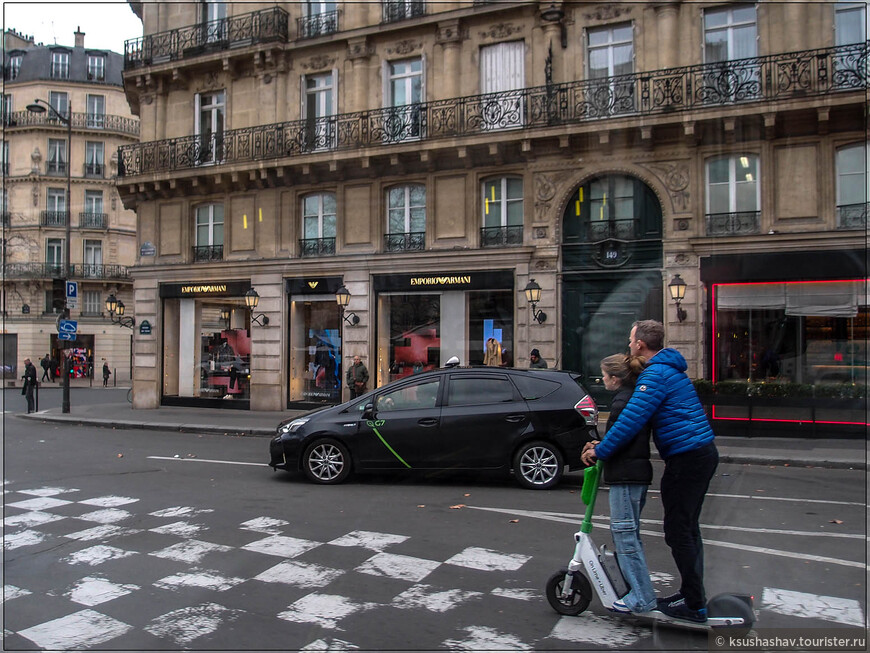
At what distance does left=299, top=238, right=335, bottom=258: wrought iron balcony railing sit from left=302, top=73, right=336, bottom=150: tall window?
8.75 feet

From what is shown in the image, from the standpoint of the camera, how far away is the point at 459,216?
1923cm

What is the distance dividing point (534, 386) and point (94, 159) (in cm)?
4802

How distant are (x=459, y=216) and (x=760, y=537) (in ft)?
44.3

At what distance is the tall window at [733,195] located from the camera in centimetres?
1653

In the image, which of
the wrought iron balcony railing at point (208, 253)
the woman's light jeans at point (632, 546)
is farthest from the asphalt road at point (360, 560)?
the wrought iron balcony railing at point (208, 253)

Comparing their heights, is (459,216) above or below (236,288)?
above

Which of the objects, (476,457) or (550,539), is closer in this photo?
(550,539)

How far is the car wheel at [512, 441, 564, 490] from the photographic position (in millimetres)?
9352

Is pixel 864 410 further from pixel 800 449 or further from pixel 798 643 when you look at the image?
pixel 798 643

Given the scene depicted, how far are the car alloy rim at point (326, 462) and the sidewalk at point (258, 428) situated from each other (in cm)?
690

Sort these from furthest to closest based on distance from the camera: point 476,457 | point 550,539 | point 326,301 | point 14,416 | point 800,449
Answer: point 14,416 < point 326,301 < point 800,449 < point 476,457 < point 550,539

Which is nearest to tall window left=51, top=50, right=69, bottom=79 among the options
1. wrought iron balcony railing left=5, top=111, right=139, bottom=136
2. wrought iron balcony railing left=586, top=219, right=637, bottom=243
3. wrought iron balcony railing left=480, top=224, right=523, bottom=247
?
wrought iron balcony railing left=5, top=111, right=139, bottom=136

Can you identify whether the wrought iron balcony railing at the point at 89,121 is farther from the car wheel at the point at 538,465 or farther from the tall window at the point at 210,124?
the car wheel at the point at 538,465

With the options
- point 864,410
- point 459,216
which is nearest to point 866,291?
point 864,410
